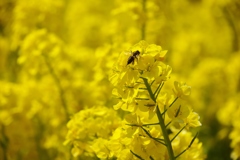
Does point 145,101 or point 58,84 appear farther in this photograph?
point 58,84

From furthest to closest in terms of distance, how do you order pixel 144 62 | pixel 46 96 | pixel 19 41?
pixel 19 41 → pixel 46 96 → pixel 144 62

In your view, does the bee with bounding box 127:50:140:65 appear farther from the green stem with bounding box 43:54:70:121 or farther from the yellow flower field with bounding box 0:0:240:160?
the green stem with bounding box 43:54:70:121

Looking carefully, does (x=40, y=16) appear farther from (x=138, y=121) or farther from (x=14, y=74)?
(x=138, y=121)

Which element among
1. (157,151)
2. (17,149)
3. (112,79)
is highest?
(112,79)

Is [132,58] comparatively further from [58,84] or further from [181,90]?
[58,84]

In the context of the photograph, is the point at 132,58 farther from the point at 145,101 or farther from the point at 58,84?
the point at 58,84

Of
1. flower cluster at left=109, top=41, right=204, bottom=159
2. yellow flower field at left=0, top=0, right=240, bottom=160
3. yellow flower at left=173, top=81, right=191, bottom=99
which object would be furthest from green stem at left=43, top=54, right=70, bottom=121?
yellow flower at left=173, top=81, right=191, bottom=99

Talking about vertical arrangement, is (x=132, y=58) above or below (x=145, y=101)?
above

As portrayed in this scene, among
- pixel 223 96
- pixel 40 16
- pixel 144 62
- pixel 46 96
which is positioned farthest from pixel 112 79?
pixel 223 96

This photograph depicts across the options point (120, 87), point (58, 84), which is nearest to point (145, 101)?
point (120, 87)

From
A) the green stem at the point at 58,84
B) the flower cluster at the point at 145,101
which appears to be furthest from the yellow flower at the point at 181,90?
the green stem at the point at 58,84
